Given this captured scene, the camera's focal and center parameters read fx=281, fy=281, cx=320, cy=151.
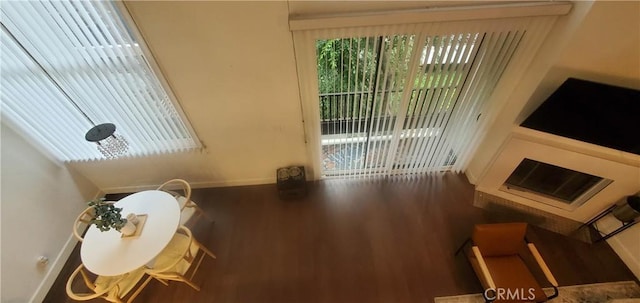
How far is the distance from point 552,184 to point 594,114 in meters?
0.88

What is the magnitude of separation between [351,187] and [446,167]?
105cm

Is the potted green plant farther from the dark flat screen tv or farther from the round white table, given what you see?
the dark flat screen tv

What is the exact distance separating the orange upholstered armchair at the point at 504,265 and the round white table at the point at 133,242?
220cm

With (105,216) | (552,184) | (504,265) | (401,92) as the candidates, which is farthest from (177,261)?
(552,184)

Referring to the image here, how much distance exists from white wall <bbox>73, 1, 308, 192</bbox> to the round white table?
2.33 feet

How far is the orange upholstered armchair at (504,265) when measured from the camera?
192 centimetres

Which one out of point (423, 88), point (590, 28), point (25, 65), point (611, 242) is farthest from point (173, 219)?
point (611, 242)

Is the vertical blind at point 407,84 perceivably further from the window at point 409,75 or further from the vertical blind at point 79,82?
the vertical blind at point 79,82

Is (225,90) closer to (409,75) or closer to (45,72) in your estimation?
(45,72)

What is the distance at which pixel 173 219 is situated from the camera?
203 cm

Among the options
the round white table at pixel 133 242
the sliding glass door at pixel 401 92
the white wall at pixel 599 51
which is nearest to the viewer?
the white wall at pixel 599 51

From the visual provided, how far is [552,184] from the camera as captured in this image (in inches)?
98.8

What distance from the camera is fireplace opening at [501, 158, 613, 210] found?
7.50 ft

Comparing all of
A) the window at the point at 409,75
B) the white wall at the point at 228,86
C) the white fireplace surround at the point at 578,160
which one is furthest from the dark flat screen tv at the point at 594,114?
the white wall at the point at 228,86
